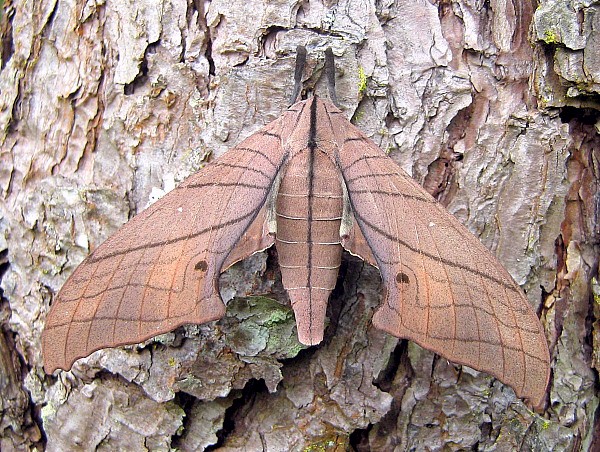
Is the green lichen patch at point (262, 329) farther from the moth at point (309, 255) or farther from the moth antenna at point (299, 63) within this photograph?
the moth antenna at point (299, 63)

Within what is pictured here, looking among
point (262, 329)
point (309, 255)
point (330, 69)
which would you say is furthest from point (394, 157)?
point (262, 329)

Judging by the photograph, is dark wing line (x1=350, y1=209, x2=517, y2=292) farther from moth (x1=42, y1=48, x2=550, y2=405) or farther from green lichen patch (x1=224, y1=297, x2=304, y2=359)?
green lichen patch (x1=224, y1=297, x2=304, y2=359)

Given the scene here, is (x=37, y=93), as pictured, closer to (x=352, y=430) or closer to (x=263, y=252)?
(x=263, y=252)

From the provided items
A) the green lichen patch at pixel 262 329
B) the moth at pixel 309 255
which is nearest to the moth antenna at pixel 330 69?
the moth at pixel 309 255

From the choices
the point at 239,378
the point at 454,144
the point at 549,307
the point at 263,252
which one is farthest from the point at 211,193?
the point at 549,307

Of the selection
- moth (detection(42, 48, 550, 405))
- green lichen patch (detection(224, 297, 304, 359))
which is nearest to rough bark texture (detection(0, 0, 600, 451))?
green lichen patch (detection(224, 297, 304, 359))

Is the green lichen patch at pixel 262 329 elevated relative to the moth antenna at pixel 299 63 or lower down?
lower down
